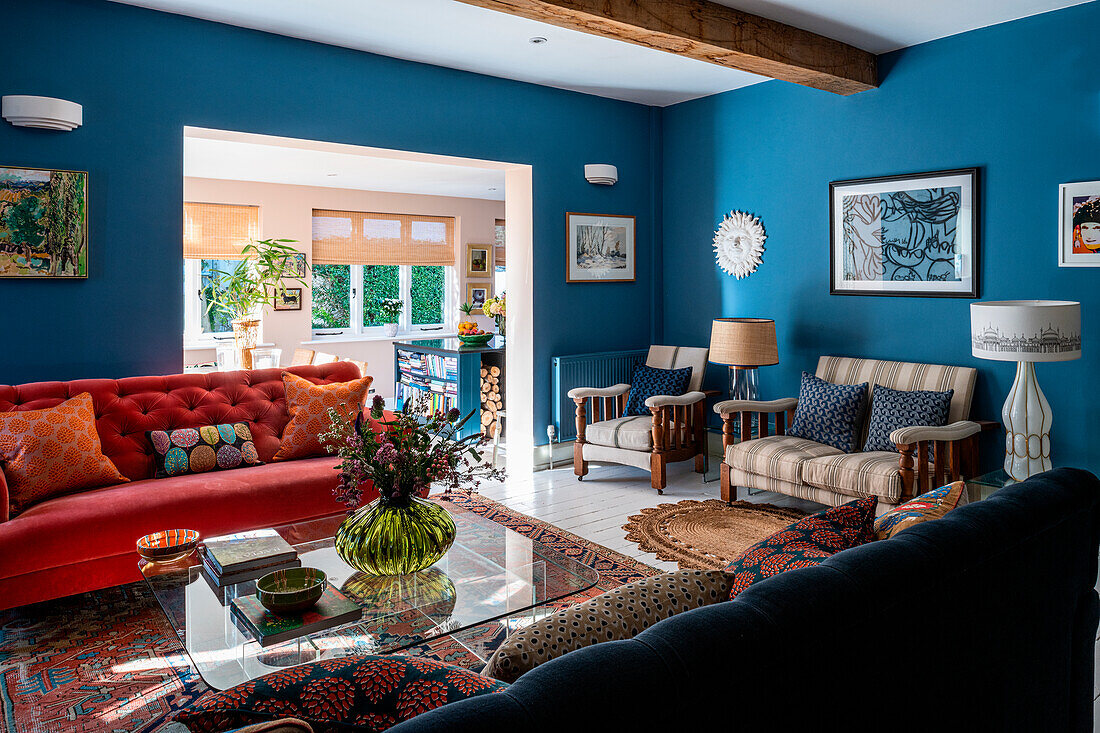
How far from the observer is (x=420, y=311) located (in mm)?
10008

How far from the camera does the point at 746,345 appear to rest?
16.5 feet

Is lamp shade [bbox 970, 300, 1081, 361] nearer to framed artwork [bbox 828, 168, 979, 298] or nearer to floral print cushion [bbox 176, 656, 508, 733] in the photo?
framed artwork [bbox 828, 168, 979, 298]

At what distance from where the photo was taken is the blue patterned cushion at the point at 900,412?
4281 mm

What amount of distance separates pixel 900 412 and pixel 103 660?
405cm

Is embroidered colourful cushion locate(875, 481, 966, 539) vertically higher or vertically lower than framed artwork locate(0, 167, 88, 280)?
lower

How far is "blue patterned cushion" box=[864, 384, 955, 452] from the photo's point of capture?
14.0 ft

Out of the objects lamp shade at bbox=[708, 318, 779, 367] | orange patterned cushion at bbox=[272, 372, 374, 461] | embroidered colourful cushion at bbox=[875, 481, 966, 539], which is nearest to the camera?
embroidered colourful cushion at bbox=[875, 481, 966, 539]

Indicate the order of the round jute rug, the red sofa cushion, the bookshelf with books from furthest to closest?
the bookshelf with books, the round jute rug, the red sofa cushion

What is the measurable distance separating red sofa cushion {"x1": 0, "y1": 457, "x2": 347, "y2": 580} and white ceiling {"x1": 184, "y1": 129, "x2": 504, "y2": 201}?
7.70 feet

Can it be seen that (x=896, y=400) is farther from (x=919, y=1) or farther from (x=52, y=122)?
(x=52, y=122)

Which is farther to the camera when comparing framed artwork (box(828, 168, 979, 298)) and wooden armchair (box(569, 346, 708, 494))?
wooden armchair (box(569, 346, 708, 494))

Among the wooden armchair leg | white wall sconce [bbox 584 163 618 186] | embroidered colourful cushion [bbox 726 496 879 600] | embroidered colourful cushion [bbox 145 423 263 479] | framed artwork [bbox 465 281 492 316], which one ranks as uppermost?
white wall sconce [bbox 584 163 618 186]

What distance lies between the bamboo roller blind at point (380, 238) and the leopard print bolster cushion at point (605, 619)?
→ 26.6 feet

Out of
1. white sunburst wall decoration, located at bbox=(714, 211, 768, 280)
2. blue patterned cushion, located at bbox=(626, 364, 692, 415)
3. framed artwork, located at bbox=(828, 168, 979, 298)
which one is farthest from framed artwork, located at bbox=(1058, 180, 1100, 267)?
blue patterned cushion, located at bbox=(626, 364, 692, 415)
